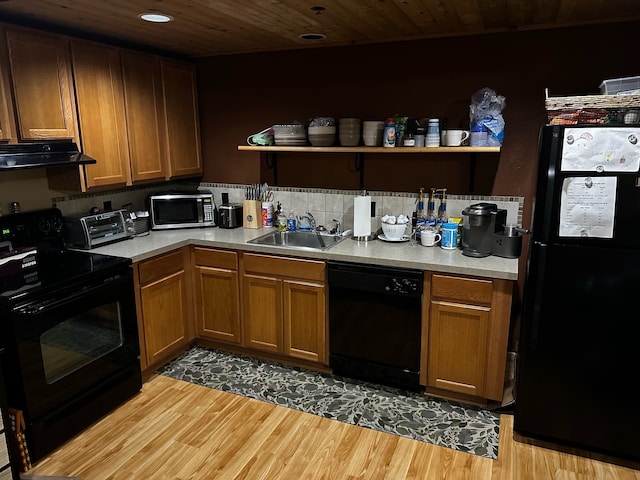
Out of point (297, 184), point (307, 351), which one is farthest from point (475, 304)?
point (297, 184)

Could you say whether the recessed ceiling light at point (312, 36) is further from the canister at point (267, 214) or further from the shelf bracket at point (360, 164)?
the canister at point (267, 214)

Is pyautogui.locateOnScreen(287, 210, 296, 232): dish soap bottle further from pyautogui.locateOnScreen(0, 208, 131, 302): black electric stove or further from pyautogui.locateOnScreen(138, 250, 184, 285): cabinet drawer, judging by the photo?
→ pyautogui.locateOnScreen(0, 208, 131, 302): black electric stove

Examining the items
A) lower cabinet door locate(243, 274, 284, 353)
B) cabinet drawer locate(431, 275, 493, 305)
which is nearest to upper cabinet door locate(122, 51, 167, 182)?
lower cabinet door locate(243, 274, 284, 353)

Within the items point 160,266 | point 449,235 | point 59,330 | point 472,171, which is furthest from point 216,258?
point 472,171

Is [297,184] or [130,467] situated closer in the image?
[130,467]

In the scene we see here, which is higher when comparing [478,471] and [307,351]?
[307,351]

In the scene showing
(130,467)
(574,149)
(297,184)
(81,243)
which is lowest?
(130,467)

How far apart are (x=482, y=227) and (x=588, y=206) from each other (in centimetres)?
68

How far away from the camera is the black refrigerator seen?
6.97ft

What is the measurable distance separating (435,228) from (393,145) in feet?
1.99

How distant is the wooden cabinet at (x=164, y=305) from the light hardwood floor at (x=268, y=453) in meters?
0.45

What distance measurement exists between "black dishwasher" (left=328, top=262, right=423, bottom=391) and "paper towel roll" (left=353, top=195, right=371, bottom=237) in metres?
0.37

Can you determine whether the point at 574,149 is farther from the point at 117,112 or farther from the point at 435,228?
the point at 117,112

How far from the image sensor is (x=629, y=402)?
2275 mm
